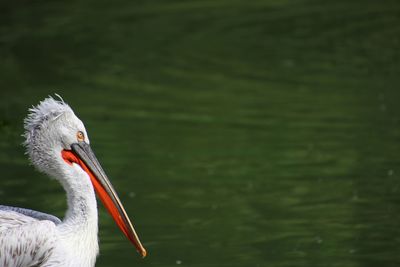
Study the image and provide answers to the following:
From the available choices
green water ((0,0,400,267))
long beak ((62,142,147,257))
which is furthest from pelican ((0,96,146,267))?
green water ((0,0,400,267))

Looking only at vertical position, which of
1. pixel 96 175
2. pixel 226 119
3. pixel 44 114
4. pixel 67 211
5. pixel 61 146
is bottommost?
pixel 226 119

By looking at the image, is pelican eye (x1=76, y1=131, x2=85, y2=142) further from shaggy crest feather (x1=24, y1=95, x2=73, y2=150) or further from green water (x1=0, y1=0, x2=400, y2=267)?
green water (x1=0, y1=0, x2=400, y2=267)

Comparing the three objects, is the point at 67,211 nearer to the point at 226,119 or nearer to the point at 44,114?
the point at 44,114

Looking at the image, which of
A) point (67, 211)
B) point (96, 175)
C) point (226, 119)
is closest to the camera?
point (67, 211)

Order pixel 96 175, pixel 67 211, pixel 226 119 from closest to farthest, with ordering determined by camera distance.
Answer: pixel 67 211
pixel 96 175
pixel 226 119

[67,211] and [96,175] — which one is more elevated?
[96,175]

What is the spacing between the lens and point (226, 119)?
38.0 ft

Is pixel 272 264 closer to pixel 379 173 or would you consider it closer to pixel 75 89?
pixel 379 173

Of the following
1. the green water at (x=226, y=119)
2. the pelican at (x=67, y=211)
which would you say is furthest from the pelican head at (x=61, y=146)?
the green water at (x=226, y=119)

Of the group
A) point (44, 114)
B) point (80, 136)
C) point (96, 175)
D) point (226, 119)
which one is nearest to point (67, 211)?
→ point (96, 175)

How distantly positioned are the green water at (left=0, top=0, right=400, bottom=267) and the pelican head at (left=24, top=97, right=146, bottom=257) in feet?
5.32

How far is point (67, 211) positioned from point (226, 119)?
5.50 m

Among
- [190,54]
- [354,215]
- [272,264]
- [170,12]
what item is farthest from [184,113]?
[170,12]

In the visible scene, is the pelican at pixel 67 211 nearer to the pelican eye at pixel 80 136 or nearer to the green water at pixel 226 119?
the pelican eye at pixel 80 136
